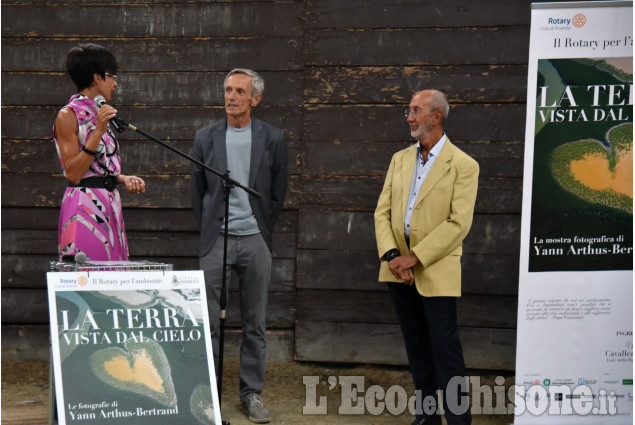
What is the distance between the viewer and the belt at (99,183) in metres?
3.58

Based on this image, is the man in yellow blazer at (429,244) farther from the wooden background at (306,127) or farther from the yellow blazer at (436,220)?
the wooden background at (306,127)

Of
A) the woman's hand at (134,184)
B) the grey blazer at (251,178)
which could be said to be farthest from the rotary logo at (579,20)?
the woman's hand at (134,184)

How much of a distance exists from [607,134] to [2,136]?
3.68m

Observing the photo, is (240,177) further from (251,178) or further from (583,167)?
(583,167)

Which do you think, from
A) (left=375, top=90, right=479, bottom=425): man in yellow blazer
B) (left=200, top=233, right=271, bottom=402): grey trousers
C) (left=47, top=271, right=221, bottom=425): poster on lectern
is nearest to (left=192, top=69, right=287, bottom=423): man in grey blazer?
(left=200, top=233, right=271, bottom=402): grey trousers

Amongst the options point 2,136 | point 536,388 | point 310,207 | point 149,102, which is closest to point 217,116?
point 149,102

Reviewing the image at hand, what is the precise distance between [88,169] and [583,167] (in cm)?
234

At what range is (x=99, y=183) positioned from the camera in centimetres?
360

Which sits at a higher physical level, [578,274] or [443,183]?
[443,183]

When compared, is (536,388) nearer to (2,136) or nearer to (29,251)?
(29,251)

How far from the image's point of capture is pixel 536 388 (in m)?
3.74

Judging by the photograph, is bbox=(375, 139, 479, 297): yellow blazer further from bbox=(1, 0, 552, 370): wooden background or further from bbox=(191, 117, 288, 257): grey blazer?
bbox=(1, 0, 552, 370): wooden background

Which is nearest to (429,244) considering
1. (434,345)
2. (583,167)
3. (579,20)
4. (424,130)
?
(434,345)

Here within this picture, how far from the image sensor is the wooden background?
4.68 m
